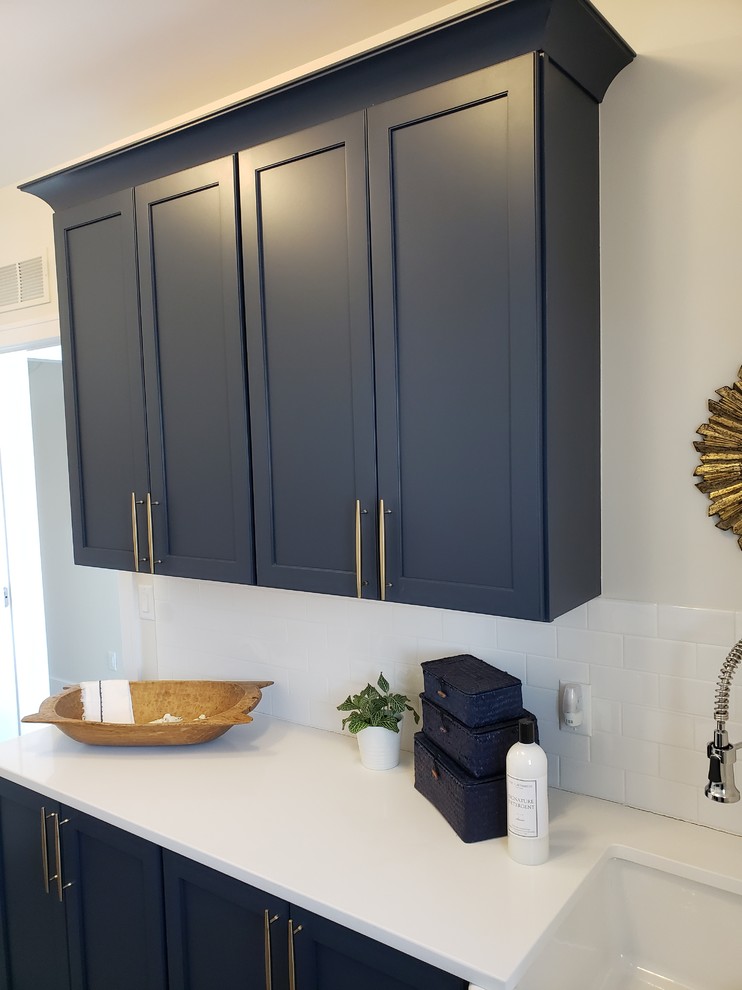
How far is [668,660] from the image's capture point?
162 centimetres

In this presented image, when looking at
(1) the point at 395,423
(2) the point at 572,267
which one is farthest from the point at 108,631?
(2) the point at 572,267

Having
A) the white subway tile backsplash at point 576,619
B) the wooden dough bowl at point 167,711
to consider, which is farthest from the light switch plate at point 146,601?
the white subway tile backsplash at point 576,619

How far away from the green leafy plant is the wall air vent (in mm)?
1822

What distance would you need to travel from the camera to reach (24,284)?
281cm

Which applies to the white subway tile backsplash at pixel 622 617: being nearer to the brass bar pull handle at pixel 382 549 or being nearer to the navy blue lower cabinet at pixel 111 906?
the brass bar pull handle at pixel 382 549

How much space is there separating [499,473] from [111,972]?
1.54 m

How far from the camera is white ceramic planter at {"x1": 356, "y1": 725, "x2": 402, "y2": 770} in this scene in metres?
1.91

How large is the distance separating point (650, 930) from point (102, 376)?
1.88m

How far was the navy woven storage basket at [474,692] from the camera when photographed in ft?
5.20

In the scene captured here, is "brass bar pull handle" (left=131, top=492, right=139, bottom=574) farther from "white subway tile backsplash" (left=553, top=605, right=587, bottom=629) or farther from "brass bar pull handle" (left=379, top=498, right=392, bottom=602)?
"white subway tile backsplash" (left=553, top=605, right=587, bottom=629)

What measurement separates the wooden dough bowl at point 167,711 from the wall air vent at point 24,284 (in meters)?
1.40

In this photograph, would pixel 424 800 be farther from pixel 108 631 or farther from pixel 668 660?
pixel 108 631

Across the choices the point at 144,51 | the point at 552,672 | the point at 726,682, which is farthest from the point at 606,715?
the point at 144,51

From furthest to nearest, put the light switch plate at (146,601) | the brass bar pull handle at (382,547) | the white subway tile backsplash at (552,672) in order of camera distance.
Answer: the light switch plate at (146,601) → the white subway tile backsplash at (552,672) → the brass bar pull handle at (382,547)
